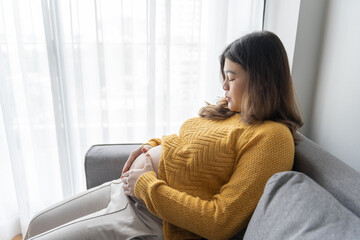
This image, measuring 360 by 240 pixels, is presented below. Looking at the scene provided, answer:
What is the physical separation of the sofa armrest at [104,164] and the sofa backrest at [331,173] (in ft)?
2.55

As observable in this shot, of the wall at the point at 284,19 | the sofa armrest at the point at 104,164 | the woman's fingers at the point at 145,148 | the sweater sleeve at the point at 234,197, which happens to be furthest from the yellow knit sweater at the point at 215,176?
the wall at the point at 284,19

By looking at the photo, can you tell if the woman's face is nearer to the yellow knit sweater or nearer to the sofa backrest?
the yellow knit sweater

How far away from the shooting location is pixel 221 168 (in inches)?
36.2

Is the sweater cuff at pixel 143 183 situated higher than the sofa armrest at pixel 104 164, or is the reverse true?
the sweater cuff at pixel 143 183

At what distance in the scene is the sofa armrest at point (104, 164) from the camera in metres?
1.30

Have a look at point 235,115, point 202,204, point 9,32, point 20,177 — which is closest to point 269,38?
point 235,115

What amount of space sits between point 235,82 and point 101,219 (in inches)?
26.7

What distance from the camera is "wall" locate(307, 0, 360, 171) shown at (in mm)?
1055

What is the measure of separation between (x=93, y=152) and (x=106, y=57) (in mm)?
545

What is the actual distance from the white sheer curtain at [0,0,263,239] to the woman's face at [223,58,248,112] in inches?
23.4

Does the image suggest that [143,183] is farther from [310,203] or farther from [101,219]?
[310,203]

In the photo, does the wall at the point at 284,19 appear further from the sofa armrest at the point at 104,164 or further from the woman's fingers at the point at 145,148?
the sofa armrest at the point at 104,164

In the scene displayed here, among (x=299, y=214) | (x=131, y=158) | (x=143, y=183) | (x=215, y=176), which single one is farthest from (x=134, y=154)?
(x=299, y=214)

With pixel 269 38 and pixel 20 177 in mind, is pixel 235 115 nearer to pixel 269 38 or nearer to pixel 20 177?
pixel 269 38
